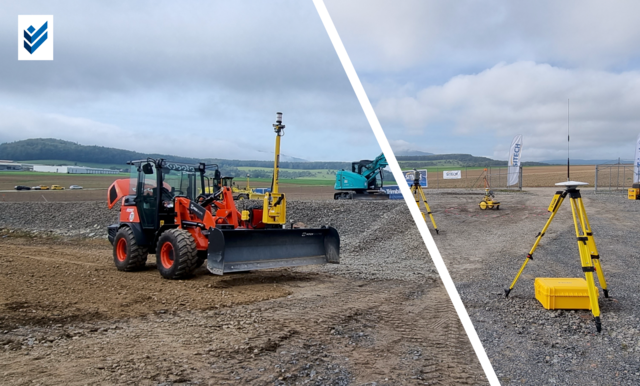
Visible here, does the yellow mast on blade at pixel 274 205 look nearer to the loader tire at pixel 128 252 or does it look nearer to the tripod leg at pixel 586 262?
the loader tire at pixel 128 252

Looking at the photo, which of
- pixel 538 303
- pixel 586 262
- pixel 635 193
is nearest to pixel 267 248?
pixel 538 303

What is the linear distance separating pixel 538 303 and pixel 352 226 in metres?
9.53

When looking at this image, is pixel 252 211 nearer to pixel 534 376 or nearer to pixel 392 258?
pixel 392 258

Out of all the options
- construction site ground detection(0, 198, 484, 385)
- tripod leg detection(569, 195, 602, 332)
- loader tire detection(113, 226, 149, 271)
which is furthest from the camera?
loader tire detection(113, 226, 149, 271)

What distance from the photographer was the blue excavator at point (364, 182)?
23.8m

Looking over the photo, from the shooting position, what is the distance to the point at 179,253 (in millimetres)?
7695

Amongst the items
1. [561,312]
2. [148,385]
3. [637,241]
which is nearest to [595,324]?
[561,312]

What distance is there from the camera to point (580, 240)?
525 centimetres

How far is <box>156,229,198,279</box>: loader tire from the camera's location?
7.71 metres

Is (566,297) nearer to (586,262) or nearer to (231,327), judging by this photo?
(586,262)

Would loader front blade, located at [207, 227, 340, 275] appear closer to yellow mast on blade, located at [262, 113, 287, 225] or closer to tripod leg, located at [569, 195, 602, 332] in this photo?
yellow mast on blade, located at [262, 113, 287, 225]

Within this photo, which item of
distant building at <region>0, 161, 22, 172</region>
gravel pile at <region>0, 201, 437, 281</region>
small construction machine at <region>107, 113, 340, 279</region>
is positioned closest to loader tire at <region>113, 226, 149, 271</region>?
small construction machine at <region>107, 113, 340, 279</region>

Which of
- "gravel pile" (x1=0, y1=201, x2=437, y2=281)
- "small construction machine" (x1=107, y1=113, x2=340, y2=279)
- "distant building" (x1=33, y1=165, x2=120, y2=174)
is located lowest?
"gravel pile" (x1=0, y1=201, x2=437, y2=281)

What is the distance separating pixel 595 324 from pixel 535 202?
583 inches
